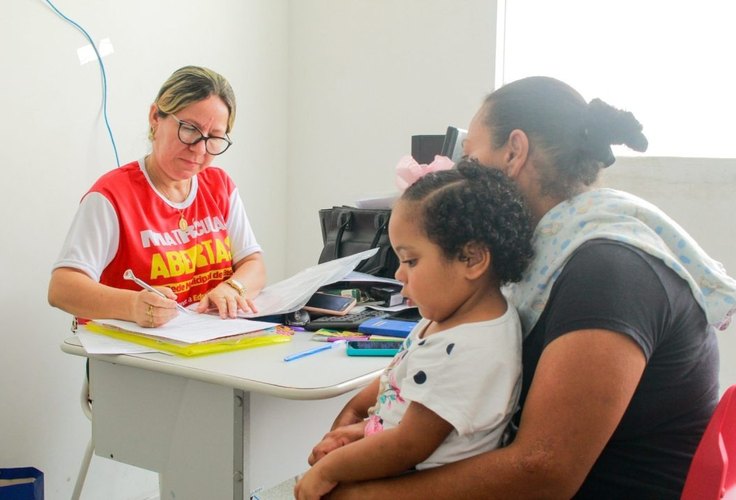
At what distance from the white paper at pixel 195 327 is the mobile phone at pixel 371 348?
192 mm

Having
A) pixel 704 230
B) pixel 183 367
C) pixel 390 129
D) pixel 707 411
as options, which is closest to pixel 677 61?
pixel 704 230

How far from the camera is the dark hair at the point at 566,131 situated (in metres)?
1.06

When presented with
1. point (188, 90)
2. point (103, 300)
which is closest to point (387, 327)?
point (103, 300)

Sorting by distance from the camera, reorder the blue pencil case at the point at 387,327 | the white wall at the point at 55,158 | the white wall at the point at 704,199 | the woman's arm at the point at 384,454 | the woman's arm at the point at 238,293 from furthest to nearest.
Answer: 1. the white wall at the point at 704,199
2. the white wall at the point at 55,158
3. the woman's arm at the point at 238,293
4. the blue pencil case at the point at 387,327
5. the woman's arm at the point at 384,454

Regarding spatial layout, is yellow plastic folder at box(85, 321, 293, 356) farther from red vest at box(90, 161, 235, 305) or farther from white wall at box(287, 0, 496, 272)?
white wall at box(287, 0, 496, 272)

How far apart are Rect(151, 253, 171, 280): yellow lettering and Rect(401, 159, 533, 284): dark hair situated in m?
1.00

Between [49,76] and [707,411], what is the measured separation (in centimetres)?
203

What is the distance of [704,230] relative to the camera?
235cm

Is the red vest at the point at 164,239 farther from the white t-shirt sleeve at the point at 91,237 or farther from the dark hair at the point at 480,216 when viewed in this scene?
the dark hair at the point at 480,216

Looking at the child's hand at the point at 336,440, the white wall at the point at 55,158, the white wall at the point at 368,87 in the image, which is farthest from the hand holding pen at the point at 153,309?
the white wall at the point at 368,87

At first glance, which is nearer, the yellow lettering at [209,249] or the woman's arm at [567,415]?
the woman's arm at [567,415]

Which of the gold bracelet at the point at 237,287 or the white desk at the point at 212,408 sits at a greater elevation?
the gold bracelet at the point at 237,287

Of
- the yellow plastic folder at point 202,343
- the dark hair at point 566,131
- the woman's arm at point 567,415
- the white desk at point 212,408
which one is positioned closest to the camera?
the woman's arm at point 567,415

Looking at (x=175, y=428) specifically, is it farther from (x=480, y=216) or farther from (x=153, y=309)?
(x=480, y=216)
